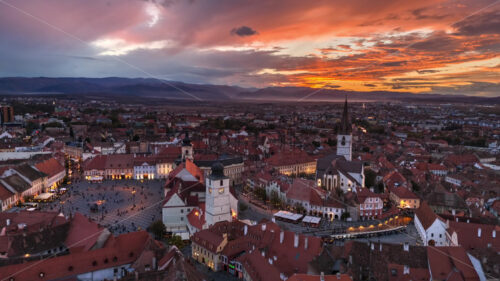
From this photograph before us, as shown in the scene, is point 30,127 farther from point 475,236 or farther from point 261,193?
point 475,236

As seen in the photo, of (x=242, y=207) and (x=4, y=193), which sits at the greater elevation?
(x=4, y=193)

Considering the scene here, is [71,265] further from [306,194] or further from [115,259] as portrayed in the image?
[306,194]

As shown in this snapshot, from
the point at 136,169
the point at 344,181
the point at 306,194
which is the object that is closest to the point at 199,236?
the point at 306,194

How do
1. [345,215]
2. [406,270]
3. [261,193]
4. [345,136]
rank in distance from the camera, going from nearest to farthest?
[406,270] → [345,215] → [261,193] → [345,136]

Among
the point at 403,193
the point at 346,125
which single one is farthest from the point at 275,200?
the point at 346,125

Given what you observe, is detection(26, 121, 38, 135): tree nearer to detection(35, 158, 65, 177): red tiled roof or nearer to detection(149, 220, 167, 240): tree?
detection(35, 158, 65, 177): red tiled roof
